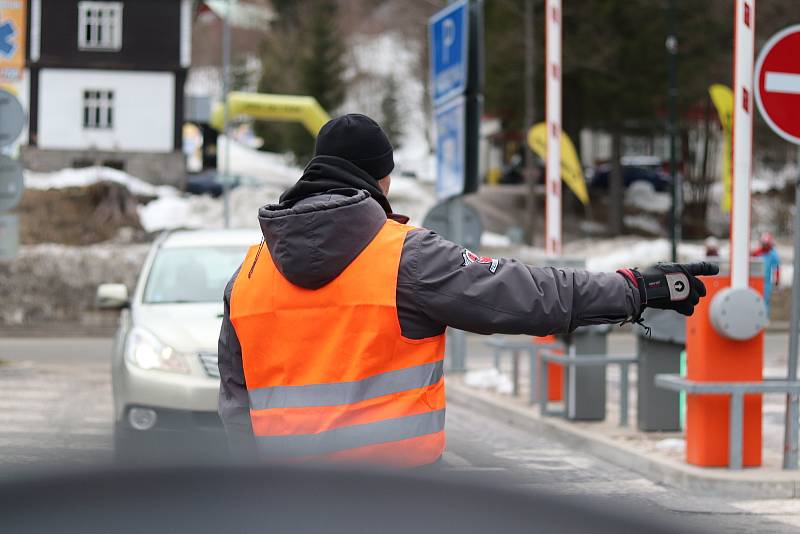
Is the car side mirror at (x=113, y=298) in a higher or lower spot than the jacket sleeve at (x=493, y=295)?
lower

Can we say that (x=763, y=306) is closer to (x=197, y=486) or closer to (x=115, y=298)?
(x=115, y=298)

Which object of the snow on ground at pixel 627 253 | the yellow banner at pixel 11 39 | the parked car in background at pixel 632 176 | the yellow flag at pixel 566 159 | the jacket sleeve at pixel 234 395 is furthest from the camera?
the parked car in background at pixel 632 176

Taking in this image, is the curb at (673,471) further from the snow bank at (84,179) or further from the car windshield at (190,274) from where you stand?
the snow bank at (84,179)

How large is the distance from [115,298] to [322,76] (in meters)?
59.2

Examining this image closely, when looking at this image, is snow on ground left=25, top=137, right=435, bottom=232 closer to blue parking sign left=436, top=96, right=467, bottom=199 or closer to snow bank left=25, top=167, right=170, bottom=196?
snow bank left=25, top=167, right=170, bottom=196

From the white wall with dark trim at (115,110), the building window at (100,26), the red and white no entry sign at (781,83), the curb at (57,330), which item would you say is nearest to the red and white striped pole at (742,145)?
the red and white no entry sign at (781,83)

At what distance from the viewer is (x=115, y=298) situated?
9719mm

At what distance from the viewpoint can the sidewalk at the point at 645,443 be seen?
8406 mm

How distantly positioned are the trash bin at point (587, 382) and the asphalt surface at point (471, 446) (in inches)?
18.8

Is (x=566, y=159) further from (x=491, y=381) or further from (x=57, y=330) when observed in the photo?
(x=57, y=330)

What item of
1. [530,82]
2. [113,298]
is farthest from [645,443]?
[530,82]

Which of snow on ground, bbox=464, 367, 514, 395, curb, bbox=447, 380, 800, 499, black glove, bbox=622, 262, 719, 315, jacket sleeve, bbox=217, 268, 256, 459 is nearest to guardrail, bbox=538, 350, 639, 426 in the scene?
curb, bbox=447, 380, 800, 499

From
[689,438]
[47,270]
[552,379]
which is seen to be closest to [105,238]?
[47,270]

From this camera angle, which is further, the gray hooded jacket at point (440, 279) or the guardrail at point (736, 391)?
the guardrail at point (736, 391)
